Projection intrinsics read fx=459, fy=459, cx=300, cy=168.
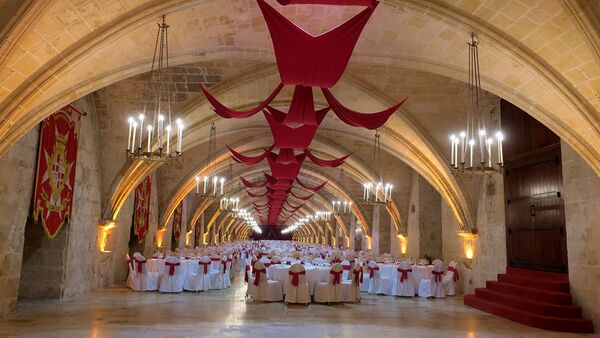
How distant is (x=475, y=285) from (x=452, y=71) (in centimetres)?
613

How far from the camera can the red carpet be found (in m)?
6.95

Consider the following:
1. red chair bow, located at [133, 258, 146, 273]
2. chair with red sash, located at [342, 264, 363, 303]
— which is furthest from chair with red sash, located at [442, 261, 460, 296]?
red chair bow, located at [133, 258, 146, 273]

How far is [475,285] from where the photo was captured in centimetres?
1100

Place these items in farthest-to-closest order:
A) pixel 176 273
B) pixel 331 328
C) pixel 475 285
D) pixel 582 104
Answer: pixel 475 285 → pixel 176 273 → pixel 331 328 → pixel 582 104

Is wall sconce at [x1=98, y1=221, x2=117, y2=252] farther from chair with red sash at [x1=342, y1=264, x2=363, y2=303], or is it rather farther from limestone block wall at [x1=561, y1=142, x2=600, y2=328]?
limestone block wall at [x1=561, y1=142, x2=600, y2=328]

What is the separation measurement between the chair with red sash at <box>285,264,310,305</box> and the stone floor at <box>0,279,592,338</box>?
9.8 inches

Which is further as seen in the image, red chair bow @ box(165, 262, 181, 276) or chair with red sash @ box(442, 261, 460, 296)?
chair with red sash @ box(442, 261, 460, 296)

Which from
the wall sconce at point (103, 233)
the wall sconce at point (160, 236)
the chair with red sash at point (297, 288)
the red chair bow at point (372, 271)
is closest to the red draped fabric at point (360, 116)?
the chair with red sash at point (297, 288)

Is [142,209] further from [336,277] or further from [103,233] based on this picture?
[336,277]

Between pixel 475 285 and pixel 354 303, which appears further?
pixel 475 285

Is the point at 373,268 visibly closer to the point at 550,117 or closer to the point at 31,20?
the point at 550,117

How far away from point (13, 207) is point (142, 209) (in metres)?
6.19

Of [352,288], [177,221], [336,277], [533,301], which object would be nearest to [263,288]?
[336,277]

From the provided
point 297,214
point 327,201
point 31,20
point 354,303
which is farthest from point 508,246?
point 297,214
